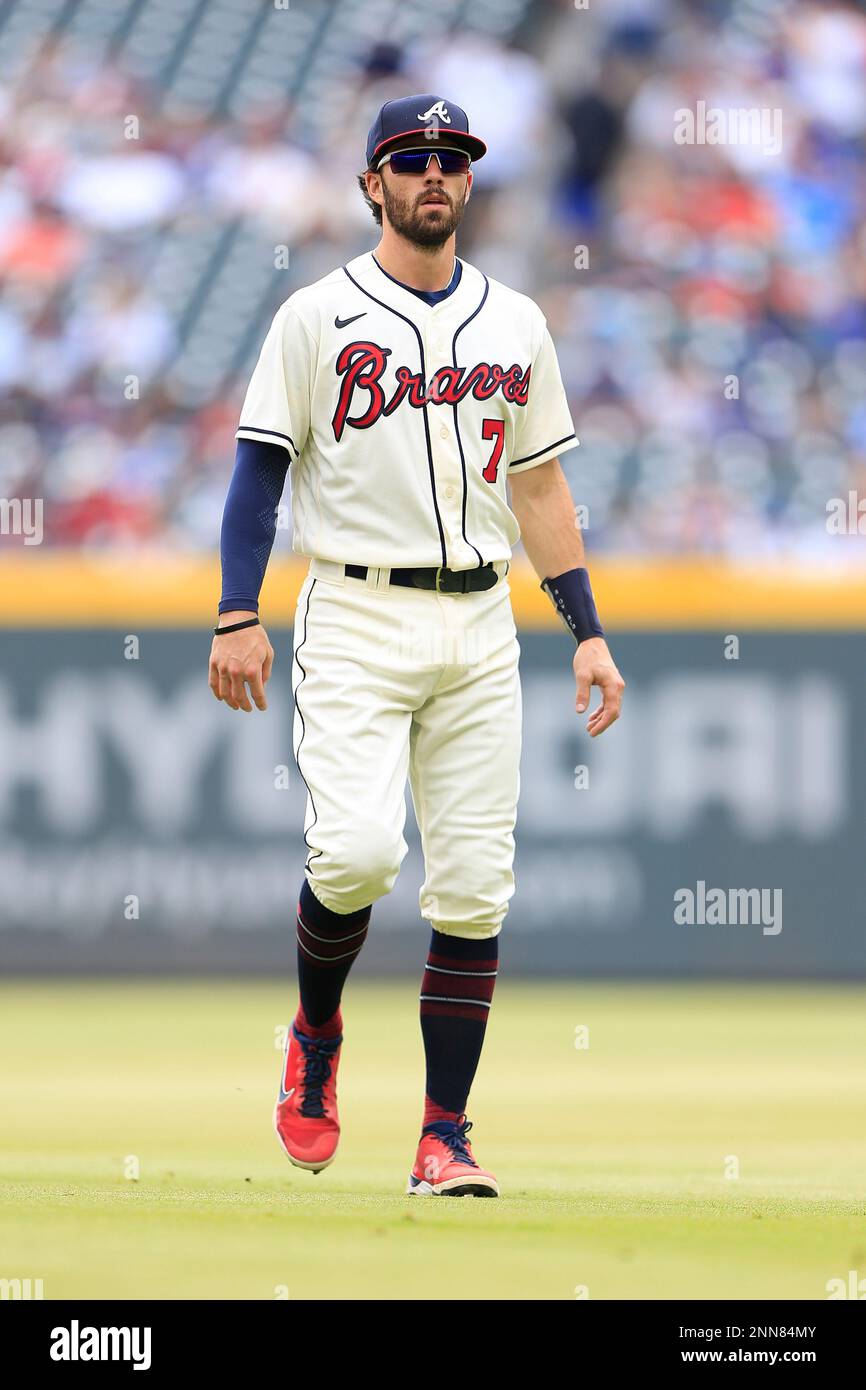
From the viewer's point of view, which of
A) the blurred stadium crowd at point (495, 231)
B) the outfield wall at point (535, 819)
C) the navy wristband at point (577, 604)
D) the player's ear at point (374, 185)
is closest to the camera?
the player's ear at point (374, 185)

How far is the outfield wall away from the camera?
26.3 ft

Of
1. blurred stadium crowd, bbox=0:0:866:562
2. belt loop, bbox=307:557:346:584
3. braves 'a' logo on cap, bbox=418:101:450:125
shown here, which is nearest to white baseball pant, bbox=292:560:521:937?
belt loop, bbox=307:557:346:584

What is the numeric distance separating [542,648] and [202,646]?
4.48ft

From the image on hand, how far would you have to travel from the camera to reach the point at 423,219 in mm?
3846

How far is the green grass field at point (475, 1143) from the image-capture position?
3045mm

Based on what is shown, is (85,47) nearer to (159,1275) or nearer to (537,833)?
(537,833)

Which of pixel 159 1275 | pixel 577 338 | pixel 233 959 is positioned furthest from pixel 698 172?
pixel 159 1275

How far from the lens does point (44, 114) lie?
10453 mm

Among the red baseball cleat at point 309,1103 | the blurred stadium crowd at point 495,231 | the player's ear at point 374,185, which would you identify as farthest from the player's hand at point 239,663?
the blurred stadium crowd at point 495,231

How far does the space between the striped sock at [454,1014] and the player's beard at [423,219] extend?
1.34 meters

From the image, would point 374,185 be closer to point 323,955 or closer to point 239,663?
point 239,663

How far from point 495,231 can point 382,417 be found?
21.7 feet

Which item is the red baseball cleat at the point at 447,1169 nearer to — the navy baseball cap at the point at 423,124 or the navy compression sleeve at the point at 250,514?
the navy compression sleeve at the point at 250,514

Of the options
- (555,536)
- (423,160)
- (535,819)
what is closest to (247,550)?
(555,536)
